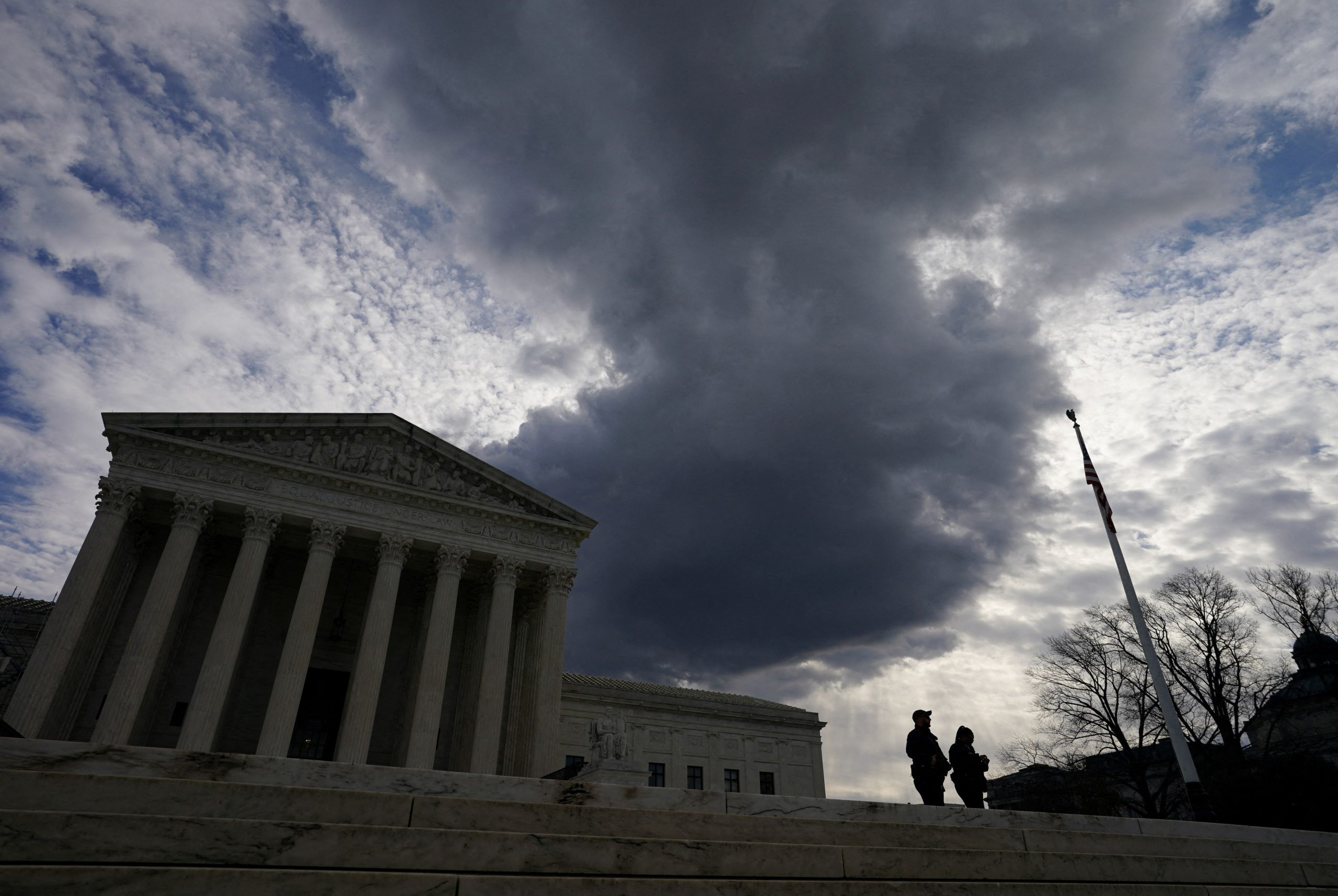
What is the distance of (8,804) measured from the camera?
20.8 ft

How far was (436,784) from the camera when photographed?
351 inches

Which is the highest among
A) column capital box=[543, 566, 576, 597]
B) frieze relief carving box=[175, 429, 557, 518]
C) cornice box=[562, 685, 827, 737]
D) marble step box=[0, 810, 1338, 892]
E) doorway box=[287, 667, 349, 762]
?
frieze relief carving box=[175, 429, 557, 518]

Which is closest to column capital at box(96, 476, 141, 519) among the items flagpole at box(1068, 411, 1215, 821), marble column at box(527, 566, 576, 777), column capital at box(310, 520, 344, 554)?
column capital at box(310, 520, 344, 554)

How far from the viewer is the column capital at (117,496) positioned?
2586 centimetres

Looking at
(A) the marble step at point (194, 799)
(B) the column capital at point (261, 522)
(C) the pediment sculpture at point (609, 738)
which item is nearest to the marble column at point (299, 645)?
(B) the column capital at point (261, 522)

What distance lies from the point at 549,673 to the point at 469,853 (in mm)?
24676

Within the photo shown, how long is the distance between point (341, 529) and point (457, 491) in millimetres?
4848

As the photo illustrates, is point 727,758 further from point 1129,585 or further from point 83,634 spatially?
point 83,634

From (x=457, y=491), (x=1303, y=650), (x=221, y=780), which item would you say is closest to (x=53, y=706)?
(x=457, y=491)

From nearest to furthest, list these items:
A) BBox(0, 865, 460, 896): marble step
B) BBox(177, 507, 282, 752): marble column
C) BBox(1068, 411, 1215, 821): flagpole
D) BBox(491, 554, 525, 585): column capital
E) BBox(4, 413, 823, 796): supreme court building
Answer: BBox(0, 865, 460, 896): marble step < BBox(1068, 411, 1215, 821): flagpole < BBox(177, 507, 282, 752): marble column < BBox(4, 413, 823, 796): supreme court building < BBox(491, 554, 525, 585): column capital

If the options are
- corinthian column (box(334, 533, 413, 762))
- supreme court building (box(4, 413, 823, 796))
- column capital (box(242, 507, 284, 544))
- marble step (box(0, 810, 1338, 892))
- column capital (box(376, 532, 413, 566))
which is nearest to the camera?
marble step (box(0, 810, 1338, 892))

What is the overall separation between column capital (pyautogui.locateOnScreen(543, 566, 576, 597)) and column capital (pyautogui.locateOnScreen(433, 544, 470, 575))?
368 centimetres

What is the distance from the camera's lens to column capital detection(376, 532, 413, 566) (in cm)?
2912

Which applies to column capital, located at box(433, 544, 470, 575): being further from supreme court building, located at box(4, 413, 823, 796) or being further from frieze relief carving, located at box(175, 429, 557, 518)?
frieze relief carving, located at box(175, 429, 557, 518)
